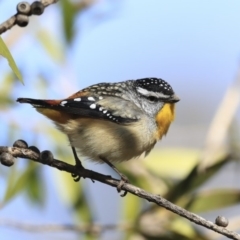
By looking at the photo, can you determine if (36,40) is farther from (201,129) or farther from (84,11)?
(201,129)

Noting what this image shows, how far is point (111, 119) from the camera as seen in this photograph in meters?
2.56

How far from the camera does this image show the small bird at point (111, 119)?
2467mm

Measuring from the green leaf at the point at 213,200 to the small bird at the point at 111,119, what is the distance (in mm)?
297

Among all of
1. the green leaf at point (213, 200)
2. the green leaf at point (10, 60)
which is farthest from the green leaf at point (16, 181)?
the green leaf at point (10, 60)

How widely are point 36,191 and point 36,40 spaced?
0.80 m

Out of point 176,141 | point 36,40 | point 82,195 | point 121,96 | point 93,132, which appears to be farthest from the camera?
point 176,141

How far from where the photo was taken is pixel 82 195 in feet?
9.82

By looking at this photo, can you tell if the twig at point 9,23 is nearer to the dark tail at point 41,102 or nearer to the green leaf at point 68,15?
the dark tail at point 41,102

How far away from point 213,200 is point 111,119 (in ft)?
1.79

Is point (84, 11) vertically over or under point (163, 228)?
over

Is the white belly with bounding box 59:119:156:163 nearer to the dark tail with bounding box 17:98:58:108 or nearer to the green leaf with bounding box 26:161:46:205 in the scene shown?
the dark tail with bounding box 17:98:58:108

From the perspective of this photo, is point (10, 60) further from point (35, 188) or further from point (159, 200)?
point (35, 188)

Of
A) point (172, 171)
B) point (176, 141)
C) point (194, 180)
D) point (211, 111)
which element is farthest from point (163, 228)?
point (211, 111)

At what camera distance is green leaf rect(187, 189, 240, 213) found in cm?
250
